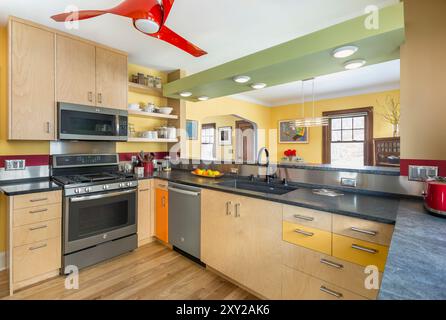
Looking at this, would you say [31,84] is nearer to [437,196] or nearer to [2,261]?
[2,261]

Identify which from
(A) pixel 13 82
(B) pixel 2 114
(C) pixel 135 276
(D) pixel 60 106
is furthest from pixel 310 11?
(B) pixel 2 114

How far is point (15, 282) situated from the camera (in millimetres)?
1852

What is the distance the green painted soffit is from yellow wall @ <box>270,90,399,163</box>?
3334 millimetres

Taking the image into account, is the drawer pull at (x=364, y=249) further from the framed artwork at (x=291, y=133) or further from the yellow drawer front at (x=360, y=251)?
the framed artwork at (x=291, y=133)

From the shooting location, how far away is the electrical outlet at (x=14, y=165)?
86.5 inches

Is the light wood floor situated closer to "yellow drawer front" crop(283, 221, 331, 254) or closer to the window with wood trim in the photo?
"yellow drawer front" crop(283, 221, 331, 254)

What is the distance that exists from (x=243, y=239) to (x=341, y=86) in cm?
408

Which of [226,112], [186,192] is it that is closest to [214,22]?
[186,192]

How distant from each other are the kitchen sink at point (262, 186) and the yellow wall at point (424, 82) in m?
0.96

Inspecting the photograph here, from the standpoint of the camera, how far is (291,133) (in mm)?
5766

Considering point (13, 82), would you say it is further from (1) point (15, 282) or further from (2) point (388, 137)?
(2) point (388, 137)

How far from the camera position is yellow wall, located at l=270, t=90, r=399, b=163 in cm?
446

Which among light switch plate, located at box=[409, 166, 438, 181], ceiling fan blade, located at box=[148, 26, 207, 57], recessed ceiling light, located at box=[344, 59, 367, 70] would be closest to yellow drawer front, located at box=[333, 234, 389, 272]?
light switch plate, located at box=[409, 166, 438, 181]

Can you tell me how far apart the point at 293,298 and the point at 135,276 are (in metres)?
1.49
